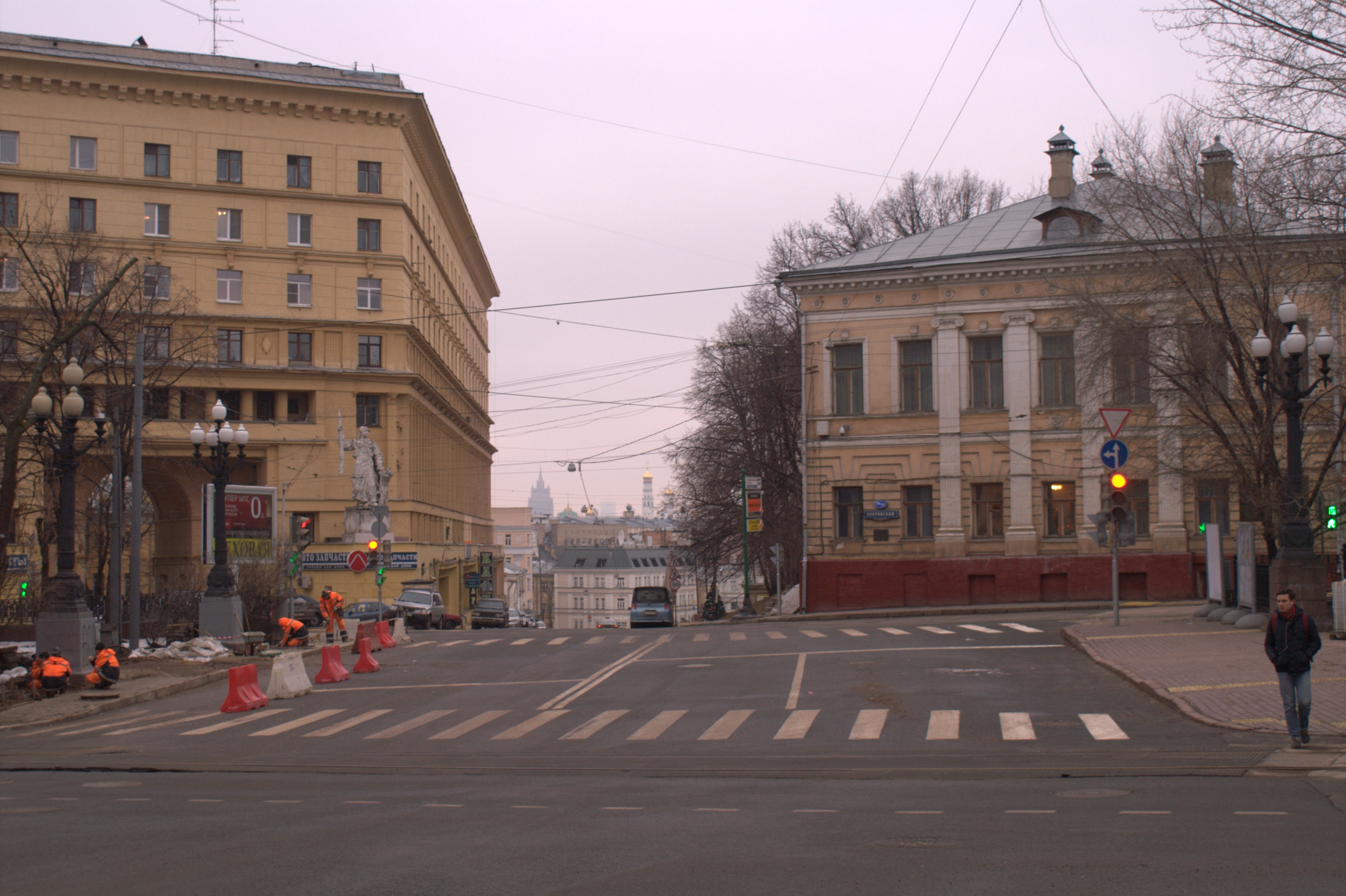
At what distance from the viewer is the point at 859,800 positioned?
10.2 meters

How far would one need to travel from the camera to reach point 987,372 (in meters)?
42.7

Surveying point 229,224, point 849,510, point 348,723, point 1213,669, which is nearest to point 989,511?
point 849,510

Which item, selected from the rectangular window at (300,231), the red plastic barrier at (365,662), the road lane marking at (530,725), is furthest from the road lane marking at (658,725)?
the rectangular window at (300,231)

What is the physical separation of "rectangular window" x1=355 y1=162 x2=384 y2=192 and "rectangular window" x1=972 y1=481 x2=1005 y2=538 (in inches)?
1369

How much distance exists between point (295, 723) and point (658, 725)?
5.69 meters

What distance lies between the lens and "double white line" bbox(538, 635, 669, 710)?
1928cm

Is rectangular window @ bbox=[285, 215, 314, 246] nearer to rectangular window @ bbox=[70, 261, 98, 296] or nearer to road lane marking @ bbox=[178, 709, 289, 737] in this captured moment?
rectangular window @ bbox=[70, 261, 98, 296]

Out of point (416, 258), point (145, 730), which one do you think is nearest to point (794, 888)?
point (145, 730)

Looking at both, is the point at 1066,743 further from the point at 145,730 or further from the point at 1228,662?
the point at 145,730

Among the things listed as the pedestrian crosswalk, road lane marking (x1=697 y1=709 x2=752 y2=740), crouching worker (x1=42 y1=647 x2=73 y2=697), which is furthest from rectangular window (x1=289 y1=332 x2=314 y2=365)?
road lane marking (x1=697 y1=709 x2=752 y2=740)

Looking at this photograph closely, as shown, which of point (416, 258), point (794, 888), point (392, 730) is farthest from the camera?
point (416, 258)

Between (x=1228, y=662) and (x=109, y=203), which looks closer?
(x=1228, y=662)

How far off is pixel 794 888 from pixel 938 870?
962mm

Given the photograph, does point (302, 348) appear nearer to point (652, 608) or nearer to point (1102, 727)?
point (652, 608)
